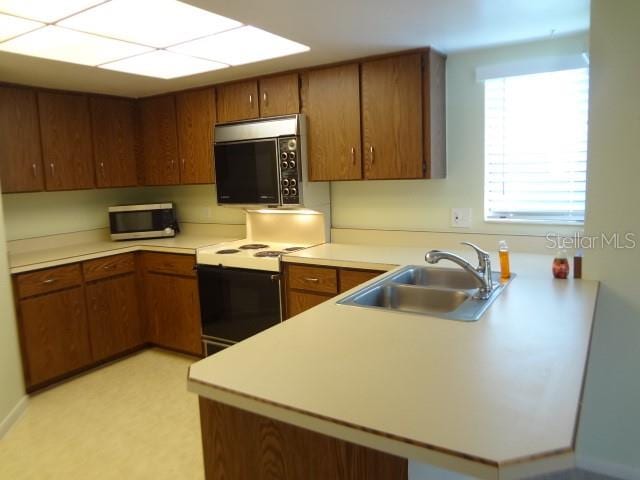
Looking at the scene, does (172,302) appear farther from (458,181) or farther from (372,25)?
(372,25)

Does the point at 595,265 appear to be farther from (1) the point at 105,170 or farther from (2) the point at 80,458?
(1) the point at 105,170

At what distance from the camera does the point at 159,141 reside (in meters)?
3.87

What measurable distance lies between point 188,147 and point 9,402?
2067mm

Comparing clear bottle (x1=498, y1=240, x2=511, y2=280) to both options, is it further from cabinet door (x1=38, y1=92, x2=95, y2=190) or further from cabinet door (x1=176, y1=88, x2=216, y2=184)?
cabinet door (x1=38, y1=92, x2=95, y2=190)

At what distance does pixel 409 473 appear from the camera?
3.73 feet

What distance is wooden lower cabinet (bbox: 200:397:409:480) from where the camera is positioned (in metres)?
1.17

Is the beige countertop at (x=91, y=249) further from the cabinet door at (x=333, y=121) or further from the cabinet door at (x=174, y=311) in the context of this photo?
the cabinet door at (x=333, y=121)

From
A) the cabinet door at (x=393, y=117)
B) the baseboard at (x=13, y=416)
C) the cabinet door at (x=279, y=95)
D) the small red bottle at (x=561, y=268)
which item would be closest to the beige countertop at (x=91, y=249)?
the baseboard at (x=13, y=416)

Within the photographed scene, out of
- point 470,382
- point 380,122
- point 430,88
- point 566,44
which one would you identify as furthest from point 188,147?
point 470,382

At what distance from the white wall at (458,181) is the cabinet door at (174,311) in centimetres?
141

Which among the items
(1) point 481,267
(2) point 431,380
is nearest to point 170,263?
(1) point 481,267

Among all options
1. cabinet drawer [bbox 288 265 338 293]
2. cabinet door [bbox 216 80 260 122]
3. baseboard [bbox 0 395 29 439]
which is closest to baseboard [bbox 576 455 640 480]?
cabinet drawer [bbox 288 265 338 293]

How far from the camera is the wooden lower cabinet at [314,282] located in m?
2.70

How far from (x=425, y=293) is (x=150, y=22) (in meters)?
1.71
